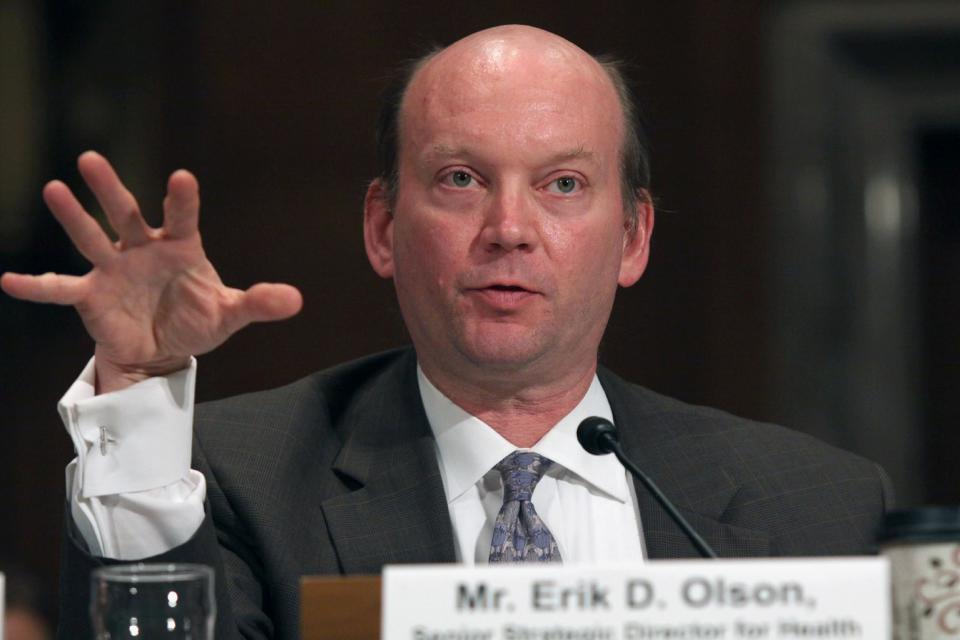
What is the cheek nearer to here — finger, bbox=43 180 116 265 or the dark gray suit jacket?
the dark gray suit jacket

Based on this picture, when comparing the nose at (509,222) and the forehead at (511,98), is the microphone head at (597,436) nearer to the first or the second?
the nose at (509,222)

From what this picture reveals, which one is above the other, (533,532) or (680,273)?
(680,273)

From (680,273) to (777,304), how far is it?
0.32m

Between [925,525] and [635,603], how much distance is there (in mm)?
340

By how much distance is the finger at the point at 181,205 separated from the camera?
5.84 ft

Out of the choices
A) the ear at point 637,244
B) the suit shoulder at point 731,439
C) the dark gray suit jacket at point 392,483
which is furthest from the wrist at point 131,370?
the ear at point 637,244

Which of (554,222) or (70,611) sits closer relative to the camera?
(70,611)

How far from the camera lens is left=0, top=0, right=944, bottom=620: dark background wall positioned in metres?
4.86

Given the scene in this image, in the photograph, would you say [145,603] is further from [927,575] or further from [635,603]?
[927,575]

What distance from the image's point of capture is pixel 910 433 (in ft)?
16.5

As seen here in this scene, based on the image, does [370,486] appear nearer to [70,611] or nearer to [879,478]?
[70,611]

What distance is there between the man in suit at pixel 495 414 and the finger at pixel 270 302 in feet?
1.88

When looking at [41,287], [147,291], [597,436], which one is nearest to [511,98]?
[597,436]

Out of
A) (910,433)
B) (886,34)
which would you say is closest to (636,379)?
(910,433)
